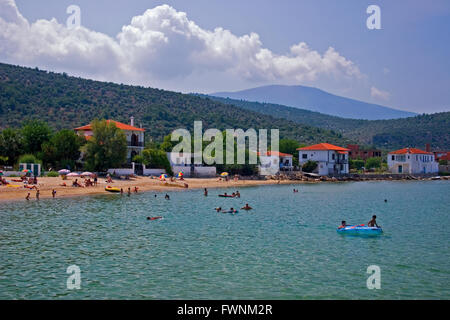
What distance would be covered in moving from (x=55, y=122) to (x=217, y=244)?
286 feet

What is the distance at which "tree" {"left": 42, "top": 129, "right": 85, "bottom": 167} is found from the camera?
61000 millimetres

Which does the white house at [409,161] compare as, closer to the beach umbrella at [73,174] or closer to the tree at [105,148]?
the tree at [105,148]

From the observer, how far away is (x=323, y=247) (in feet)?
76.8

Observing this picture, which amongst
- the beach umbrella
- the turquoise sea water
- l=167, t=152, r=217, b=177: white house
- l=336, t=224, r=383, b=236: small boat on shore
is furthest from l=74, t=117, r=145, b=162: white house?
l=336, t=224, r=383, b=236: small boat on shore

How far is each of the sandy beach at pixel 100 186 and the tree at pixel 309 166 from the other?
21.8 m

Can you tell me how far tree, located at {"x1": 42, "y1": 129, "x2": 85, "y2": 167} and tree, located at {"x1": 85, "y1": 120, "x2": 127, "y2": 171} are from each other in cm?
253

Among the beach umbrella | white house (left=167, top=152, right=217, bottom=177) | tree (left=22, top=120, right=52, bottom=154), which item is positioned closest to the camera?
the beach umbrella

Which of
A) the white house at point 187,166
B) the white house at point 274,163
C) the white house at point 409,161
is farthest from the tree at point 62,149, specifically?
the white house at point 409,161

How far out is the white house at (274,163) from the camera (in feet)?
297

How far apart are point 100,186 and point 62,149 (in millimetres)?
12332

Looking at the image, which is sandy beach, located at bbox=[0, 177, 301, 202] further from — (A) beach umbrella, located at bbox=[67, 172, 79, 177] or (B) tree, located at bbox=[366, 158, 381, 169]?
(B) tree, located at bbox=[366, 158, 381, 169]

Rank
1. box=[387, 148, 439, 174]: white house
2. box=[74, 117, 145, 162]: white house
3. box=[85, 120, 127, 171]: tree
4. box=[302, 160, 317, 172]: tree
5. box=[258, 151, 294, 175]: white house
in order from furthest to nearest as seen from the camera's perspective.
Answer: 1. box=[387, 148, 439, 174]: white house
2. box=[302, 160, 317, 172]: tree
3. box=[258, 151, 294, 175]: white house
4. box=[74, 117, 145, 162]: white house
5. box=[85, 120, 127, 171]: tree

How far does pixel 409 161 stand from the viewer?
359ft
